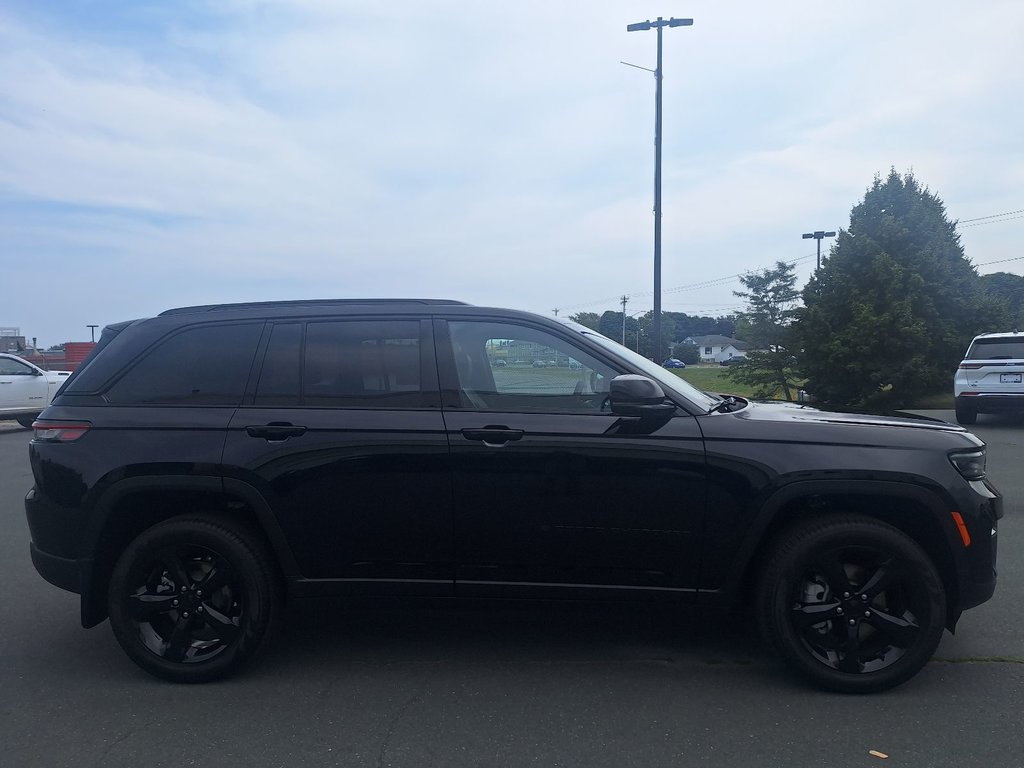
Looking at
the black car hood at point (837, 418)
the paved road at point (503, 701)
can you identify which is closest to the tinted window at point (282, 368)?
the paved road at point (503, 701)

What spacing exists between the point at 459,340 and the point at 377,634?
1.79 meters

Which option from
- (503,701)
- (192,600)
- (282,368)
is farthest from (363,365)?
(503,701)

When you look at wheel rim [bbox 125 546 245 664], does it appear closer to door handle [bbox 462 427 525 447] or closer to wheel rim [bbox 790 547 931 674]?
door handle [bbox 462 427 525 447]

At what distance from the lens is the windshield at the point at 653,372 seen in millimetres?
4051

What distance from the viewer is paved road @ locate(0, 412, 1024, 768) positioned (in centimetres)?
330

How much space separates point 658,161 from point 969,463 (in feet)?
49.8

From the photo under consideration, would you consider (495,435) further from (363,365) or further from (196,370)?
(196,370)

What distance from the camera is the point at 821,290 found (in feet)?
94.4

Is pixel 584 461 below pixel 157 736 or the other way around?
the other way around

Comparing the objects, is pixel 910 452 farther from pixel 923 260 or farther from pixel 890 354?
pixel 923 260

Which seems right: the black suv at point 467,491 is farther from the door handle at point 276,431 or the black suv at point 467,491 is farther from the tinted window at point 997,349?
the tinted window at point 997,349

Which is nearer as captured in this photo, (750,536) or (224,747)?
(224,747)

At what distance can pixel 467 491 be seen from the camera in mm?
3896

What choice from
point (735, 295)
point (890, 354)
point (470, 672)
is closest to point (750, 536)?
point (470, 672)
